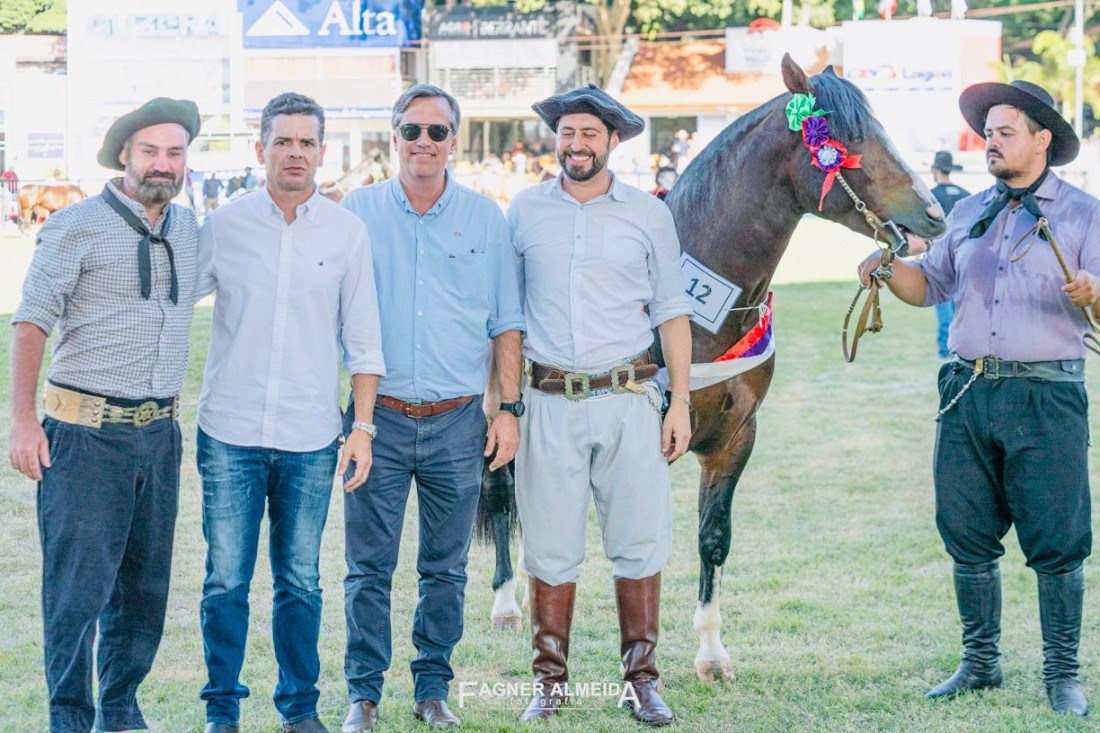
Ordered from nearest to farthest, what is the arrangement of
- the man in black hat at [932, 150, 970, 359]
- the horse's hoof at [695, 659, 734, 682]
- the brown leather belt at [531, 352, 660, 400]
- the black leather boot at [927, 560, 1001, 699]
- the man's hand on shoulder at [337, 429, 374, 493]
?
the man's hand on shoulder at [337, 429, 374, 493], the brown leather belt at [531, 352, 660, 400], the black leather boot at [927, 560, 1001, 699], the horse's hoof at [695, 659, 734, 682], the man in black hat at [932, 150, 970, 359]

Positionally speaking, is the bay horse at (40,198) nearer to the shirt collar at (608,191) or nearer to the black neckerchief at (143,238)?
the shirt collar at (608,191)

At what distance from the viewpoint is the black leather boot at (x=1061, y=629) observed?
4.47m

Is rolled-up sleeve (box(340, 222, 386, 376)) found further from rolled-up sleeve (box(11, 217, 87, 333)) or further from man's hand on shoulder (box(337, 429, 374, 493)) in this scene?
rolled-up sleeve (box(11, 217, 87, 333))

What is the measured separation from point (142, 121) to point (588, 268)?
55.8 inches

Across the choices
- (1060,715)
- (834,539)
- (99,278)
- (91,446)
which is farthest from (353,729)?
(834,539)

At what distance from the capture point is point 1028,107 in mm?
4324

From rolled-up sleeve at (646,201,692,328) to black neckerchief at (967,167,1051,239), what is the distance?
1092 mm

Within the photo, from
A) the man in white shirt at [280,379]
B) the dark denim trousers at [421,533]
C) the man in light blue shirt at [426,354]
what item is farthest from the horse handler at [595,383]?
the man in white shirt at [280,379]

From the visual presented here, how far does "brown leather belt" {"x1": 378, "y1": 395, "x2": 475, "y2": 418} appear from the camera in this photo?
4.05 meters

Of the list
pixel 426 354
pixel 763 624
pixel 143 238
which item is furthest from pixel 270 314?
pixel 763 624

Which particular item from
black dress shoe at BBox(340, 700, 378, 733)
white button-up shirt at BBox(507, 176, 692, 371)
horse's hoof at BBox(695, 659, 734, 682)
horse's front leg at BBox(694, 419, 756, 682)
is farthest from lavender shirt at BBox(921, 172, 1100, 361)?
black dress shoe at BBox(340, 700, 378, 733)

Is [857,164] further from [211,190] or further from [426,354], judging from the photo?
[211,190]

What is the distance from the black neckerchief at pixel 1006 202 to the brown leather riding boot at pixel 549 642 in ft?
6.18

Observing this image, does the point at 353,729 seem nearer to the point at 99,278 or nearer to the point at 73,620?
the point at 73,620
